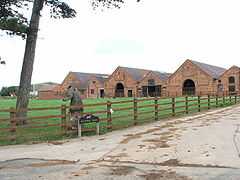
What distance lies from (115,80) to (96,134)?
5825 centimetres

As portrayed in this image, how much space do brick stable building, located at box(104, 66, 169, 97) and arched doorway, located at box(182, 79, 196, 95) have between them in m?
4.13

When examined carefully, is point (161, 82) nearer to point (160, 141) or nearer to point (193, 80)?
point (193, 80)

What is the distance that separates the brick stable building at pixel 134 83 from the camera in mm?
64250

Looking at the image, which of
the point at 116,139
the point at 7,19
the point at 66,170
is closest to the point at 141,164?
the point at 66,170

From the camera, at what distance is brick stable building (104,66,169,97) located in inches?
2530

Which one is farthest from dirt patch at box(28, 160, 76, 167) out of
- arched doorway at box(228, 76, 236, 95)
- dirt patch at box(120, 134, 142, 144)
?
arched doorway at box(228, 76, 236, 95)

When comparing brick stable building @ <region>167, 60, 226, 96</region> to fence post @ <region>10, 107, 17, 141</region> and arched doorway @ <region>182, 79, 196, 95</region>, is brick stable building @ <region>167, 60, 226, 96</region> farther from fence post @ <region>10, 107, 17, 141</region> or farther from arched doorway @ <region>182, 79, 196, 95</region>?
fence post @ <region>10, 107, 17, 141</region>

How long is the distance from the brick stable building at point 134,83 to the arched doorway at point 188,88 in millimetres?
4128

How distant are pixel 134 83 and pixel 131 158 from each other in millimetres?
60027

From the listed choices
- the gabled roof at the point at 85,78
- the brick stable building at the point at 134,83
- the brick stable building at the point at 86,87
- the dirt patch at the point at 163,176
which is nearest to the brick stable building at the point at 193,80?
the brick stable building at the point at 134,83

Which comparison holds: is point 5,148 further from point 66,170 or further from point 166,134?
point 166,134

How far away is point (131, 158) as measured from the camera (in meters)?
7.23

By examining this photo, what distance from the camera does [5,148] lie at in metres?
9.27

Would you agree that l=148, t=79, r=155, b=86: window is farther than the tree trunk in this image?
Yes
